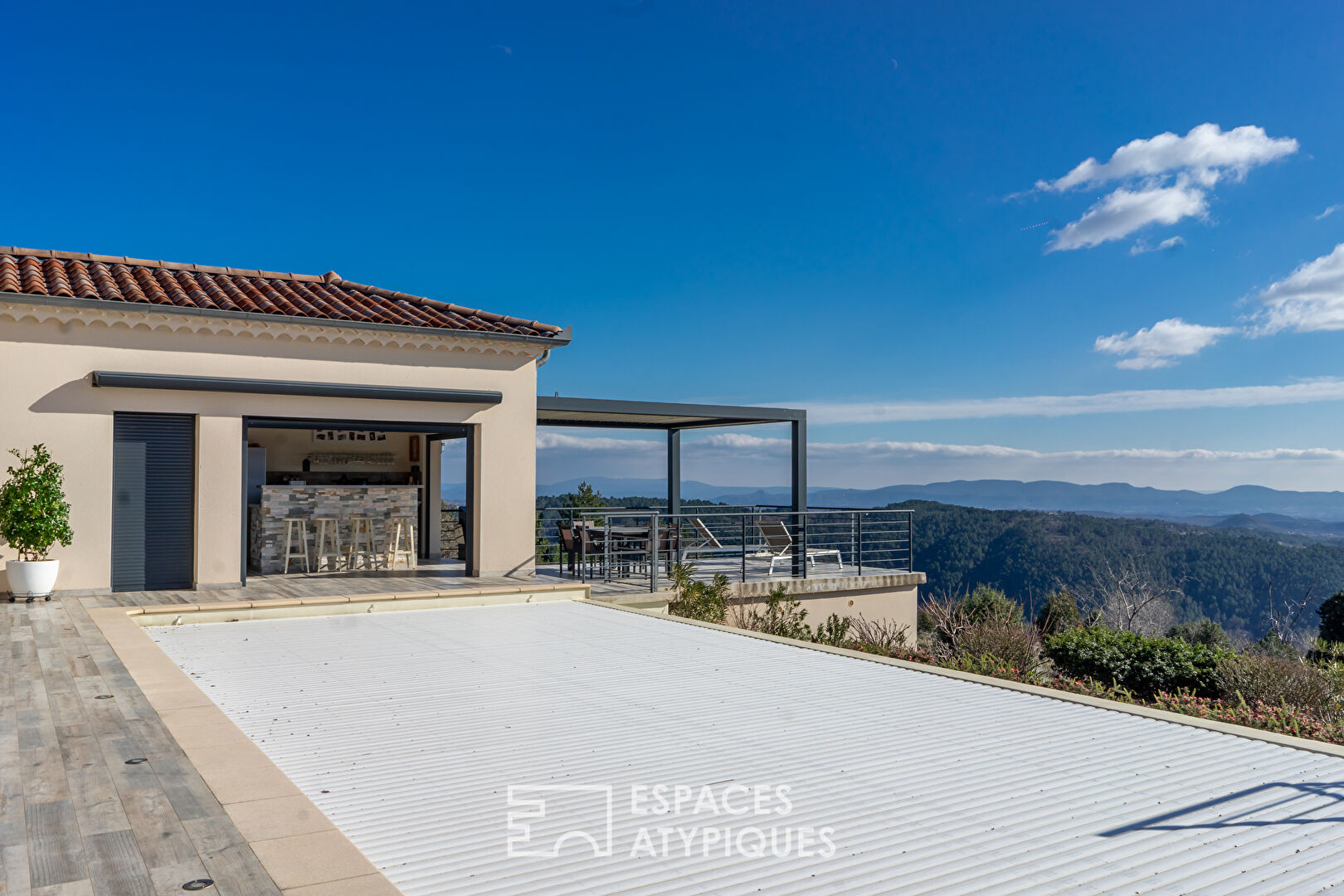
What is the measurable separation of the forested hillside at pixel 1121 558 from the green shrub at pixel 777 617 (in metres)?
26.3

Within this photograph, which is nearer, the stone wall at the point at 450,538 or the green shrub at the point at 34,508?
the green shrub at the point at 34,508

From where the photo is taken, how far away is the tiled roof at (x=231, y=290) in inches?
400

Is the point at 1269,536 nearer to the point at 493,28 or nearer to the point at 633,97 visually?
the point at 633,97

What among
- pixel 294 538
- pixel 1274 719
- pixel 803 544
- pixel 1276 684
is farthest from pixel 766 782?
pixel 294 538

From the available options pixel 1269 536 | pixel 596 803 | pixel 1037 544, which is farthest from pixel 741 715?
pixel 1269 536

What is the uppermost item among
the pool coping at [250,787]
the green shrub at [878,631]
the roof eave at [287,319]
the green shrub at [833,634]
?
the roof eave at [287,319]

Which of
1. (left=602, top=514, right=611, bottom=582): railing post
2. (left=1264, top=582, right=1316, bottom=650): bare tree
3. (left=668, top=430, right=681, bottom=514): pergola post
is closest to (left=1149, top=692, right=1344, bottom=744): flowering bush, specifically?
(left=602, top=514, right=611, bottom=582): railing post

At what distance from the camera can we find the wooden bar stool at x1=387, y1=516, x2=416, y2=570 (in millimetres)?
12906

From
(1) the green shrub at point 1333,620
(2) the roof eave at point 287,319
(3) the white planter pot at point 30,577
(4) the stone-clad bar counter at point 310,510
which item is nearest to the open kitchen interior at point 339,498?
(4) the stone-clad bar counter at point 310,510

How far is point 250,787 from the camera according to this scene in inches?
141

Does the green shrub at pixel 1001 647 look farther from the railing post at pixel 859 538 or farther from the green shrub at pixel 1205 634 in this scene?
the green shrub at pixel 1205 634

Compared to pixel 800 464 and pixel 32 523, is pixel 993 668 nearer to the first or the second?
pixel 800 464

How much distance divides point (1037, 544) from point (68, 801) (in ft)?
137

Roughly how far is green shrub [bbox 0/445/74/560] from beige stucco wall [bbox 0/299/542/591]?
30 centimetres
